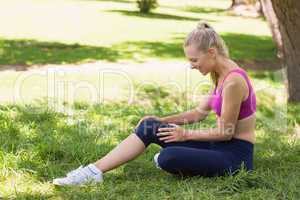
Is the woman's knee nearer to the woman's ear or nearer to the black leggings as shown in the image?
the black leggings

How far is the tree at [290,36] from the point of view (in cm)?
702

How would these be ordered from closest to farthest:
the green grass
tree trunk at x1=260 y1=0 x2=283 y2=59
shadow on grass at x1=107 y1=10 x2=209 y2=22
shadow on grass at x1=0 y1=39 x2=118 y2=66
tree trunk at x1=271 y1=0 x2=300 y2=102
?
1. the green grass
2. tree trunk at x1=271 y1=0 x2=300 y2=102
3. tree trunk at x1=260 y1=0 x2=283 y2=59
4. shadow on grass at x1=0 y1=39 x2=118 y2=66
5. shadow on grass at x1=107 y1=10 x2=209 y2=22

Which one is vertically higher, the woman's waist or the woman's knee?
the woman's knee

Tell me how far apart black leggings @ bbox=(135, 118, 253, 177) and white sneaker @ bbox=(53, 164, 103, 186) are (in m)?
0.39

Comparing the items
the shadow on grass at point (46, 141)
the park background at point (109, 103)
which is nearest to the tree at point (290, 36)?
the park background at point (109, 103)

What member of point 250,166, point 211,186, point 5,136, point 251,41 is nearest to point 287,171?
point 250,166

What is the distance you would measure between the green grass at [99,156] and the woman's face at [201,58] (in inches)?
30.8

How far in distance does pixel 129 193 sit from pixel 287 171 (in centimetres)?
139

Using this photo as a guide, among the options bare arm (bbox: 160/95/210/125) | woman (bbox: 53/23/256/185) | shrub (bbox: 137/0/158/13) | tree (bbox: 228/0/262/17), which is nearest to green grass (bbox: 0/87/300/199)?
woman (bbox: 53/23/256/185)

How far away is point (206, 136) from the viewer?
4078 millimetres

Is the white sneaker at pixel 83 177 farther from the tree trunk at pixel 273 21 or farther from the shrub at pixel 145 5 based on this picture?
the shrub at pixel 145 5

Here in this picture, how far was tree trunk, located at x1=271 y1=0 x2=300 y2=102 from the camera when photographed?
23.0ft

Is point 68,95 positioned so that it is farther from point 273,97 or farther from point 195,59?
point 195,59

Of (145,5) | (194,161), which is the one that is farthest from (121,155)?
(145,5)
